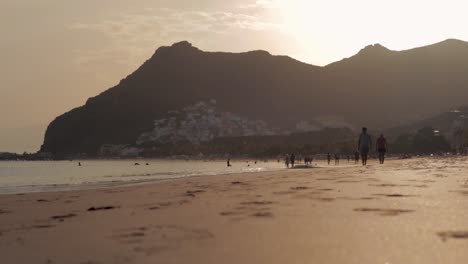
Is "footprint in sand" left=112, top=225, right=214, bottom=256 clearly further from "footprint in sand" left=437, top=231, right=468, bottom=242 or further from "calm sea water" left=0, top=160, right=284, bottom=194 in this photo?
"calm sea water" left=0, top=160, right=284, bottom=194

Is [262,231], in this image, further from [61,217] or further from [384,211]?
[61,217]

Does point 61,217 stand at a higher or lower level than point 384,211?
lower

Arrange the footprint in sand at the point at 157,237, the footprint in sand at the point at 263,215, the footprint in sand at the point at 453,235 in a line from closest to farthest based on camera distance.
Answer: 1. the footprint in sand at the point at 453,235
2. the footprint in sand at the point at 157,237
3. the footprint in sand at the point at 263,215

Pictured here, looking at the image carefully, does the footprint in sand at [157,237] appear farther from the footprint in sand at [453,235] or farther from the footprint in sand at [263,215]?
the footprint in sand at [453,235]

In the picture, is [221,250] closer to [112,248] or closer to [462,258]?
[112,248]

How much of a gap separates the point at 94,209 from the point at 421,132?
104 meters

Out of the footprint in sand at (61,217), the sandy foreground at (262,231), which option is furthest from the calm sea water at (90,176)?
the sandy foreground at (262,231)

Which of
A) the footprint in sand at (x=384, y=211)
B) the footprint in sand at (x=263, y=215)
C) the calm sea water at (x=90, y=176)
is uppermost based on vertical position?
the footprint in sand at (x=384, y=211)

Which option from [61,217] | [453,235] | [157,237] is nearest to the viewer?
[453,235]

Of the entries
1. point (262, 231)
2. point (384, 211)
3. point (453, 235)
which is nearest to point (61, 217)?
point (262, 231)

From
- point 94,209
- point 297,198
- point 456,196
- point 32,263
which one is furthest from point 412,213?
point 94,209

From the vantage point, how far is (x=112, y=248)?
5.01m

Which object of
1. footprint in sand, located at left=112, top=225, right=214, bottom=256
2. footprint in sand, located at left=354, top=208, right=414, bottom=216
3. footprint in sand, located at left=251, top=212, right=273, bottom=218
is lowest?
footprint in sand, located at left=112, top=225, right=214, bottom=256

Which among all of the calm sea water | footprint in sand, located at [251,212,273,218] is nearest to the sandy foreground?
footprint in sand, located at [251,212,273,218]
